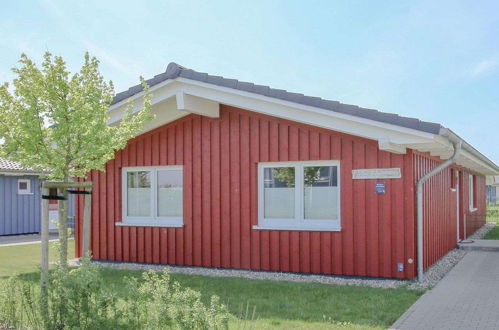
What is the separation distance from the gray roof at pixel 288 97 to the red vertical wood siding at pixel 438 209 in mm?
1233

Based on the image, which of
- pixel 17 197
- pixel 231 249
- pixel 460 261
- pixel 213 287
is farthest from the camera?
pixel 17 197

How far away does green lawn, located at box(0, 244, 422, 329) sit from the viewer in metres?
6.70

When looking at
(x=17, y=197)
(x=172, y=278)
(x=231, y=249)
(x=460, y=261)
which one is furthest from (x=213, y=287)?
(x=17, y=197)

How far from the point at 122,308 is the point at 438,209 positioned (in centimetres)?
904

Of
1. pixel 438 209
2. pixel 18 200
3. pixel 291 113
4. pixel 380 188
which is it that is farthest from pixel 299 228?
pixel 18 200

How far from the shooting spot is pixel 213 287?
29.9 ft

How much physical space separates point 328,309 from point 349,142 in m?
3.61

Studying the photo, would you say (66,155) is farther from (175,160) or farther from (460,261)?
(460,261)

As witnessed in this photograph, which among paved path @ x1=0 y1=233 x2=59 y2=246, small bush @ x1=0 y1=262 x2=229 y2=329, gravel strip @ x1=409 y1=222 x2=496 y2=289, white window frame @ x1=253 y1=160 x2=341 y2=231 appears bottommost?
paved path @ x1=0 y1=233 x2=59 y2=246

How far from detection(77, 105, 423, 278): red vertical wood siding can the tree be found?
4.39 metres

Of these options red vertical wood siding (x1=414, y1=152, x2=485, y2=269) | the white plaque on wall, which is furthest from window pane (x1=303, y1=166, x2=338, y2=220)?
red vertical wood siding (x1=414, y1=152, x2=485, y2=269)

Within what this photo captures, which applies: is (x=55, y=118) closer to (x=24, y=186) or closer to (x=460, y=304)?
(x=460, y=304)

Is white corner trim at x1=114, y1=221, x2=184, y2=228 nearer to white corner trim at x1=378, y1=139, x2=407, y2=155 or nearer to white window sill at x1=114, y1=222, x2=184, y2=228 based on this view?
white window sill at x1=114, y1=222, x2=184, y2=228

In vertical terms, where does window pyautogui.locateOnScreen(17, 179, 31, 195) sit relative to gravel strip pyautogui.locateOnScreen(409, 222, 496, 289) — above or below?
above
